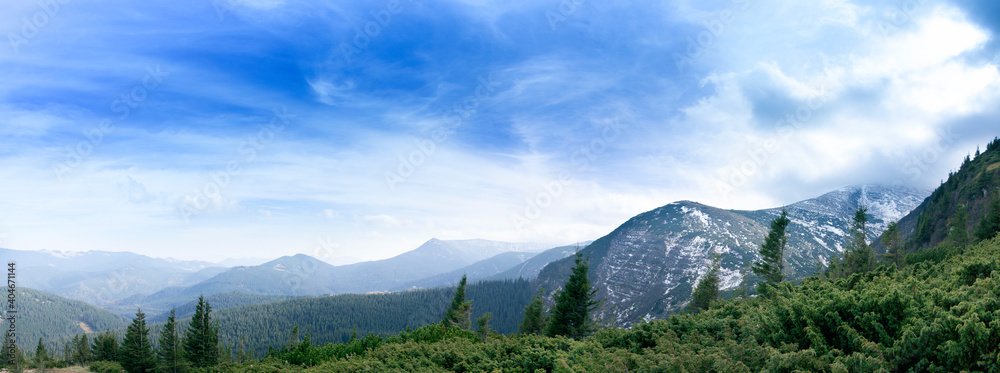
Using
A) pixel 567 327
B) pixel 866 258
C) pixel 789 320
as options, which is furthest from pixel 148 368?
pixel 866 258

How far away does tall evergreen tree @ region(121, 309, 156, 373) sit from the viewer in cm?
5931

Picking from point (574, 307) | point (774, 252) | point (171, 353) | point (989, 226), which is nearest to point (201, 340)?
point (171, 353)

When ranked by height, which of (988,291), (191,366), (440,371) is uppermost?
(988,291)

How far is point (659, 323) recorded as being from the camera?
13758mm

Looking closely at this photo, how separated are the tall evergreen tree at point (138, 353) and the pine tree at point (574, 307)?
196 ft

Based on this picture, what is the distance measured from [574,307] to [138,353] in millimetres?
64760

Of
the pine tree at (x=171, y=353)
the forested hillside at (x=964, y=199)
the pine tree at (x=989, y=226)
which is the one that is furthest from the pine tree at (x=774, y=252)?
the pine tree at (x=171, y=353)

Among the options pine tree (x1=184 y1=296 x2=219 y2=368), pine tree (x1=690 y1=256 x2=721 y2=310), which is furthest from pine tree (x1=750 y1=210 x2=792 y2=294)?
pine tree (x1=184 y1=296 x2=219 y2=368)

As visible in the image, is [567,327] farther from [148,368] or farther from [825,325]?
[148,368]

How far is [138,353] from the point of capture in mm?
60062

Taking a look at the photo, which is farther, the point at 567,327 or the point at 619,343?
the point at 567,327

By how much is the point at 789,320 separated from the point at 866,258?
2133 inches

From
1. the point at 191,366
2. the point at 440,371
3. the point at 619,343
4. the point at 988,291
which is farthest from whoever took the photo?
the point at 191,366

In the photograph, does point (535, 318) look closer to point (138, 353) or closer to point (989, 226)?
point (989, 226)
